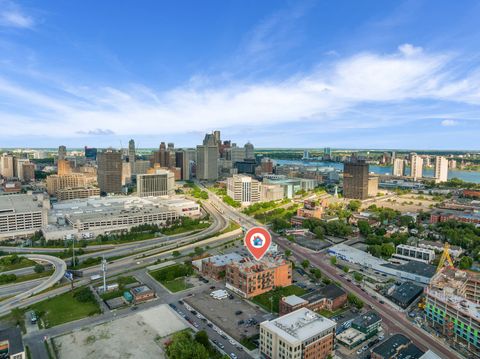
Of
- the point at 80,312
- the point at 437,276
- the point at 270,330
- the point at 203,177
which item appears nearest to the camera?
the point at 270,330

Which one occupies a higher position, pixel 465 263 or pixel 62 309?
pixel 465 263

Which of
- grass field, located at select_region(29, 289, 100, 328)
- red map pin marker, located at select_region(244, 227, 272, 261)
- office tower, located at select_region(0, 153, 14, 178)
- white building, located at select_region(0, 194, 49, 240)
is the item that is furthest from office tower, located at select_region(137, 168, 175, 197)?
red map pin marker, located at select_region(244, 227, 272, 261)

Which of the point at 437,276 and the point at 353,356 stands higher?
the point at 437,276

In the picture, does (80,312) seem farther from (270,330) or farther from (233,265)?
(270,330)

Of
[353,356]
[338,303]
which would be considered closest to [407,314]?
[338,303]

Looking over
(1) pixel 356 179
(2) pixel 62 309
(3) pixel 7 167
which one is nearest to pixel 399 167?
(1) pixel 356 179

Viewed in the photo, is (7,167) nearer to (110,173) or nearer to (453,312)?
(110,173)
